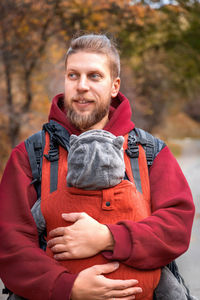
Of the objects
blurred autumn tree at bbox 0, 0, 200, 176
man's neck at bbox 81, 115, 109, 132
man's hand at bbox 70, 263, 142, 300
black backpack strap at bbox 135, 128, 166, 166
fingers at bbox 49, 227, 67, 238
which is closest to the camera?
man's hand at bbox 70, 263, 142, 300

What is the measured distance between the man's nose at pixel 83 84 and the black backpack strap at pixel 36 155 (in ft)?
1.13

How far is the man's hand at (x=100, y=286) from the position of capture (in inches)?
80.0

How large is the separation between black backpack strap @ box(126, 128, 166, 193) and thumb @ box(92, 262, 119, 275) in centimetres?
44

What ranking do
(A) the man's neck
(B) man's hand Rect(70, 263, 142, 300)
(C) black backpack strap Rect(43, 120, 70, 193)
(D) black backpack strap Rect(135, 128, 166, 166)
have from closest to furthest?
1. (B) man's hand Rect(70, 263, 142, 300)
2. (C) black backpack strap Rect(43, 120, 70, 193)
3. (D) black backpack strap Rect(135, 128, 166, 166)
4. (A) the man's neck

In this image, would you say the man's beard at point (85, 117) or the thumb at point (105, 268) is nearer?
the thumb at point (105, 268)

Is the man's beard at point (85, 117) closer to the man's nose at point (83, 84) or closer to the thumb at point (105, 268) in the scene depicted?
the man's nose at point (83, 84)

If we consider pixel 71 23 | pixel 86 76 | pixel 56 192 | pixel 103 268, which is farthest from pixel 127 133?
pixel 71 23

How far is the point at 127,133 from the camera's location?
251 centimetres

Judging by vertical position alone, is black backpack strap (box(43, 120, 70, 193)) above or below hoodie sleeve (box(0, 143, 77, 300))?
above

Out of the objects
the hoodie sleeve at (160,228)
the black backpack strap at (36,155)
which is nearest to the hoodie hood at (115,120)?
the black backpack strap at (36,155)

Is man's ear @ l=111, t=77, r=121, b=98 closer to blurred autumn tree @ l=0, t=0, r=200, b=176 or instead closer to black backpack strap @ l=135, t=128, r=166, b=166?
black backpack strap @ l=135, t=128, r=166, b=166

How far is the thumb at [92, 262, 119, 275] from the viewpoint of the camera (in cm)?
204

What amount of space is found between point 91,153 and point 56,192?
0.30 m

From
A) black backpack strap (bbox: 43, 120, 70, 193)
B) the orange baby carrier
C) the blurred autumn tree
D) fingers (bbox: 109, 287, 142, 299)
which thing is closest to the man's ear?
black backpack strap (bbox: 43, 120, 70, 193)
